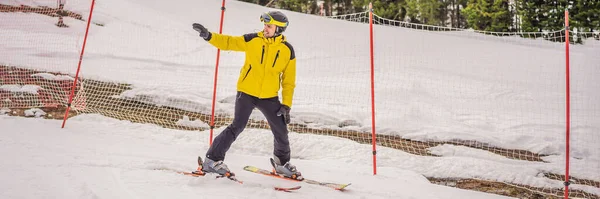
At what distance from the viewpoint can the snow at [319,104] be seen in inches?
208

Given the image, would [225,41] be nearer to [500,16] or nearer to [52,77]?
[52,77]

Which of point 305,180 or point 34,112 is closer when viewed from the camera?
point 305,180

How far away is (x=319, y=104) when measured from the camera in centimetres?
1089

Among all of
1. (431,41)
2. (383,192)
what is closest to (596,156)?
(383,192)

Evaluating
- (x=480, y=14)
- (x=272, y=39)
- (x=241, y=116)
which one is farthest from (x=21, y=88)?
(x=480, y=14)

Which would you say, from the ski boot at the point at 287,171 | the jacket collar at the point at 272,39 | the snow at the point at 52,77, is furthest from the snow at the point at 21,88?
the jacket collar at the point at 272,39

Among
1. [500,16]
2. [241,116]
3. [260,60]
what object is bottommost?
[241,116]

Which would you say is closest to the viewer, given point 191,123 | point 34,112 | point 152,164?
point 152,164

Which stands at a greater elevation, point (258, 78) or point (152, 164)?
point (258, 78)

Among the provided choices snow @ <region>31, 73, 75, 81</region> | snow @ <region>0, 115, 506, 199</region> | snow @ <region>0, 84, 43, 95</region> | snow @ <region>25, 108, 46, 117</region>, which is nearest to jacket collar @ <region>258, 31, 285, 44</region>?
snow @ <region>0, 115, 506, 199</region>

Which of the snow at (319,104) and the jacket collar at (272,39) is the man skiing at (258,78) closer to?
the jacket collar at (272,39)

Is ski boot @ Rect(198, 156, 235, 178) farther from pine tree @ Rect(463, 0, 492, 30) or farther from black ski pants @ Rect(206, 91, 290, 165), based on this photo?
pine tree @ Rect(463, 0, 492, 30)

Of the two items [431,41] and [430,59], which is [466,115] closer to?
[430,59]

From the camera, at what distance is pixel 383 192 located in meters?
5.30
